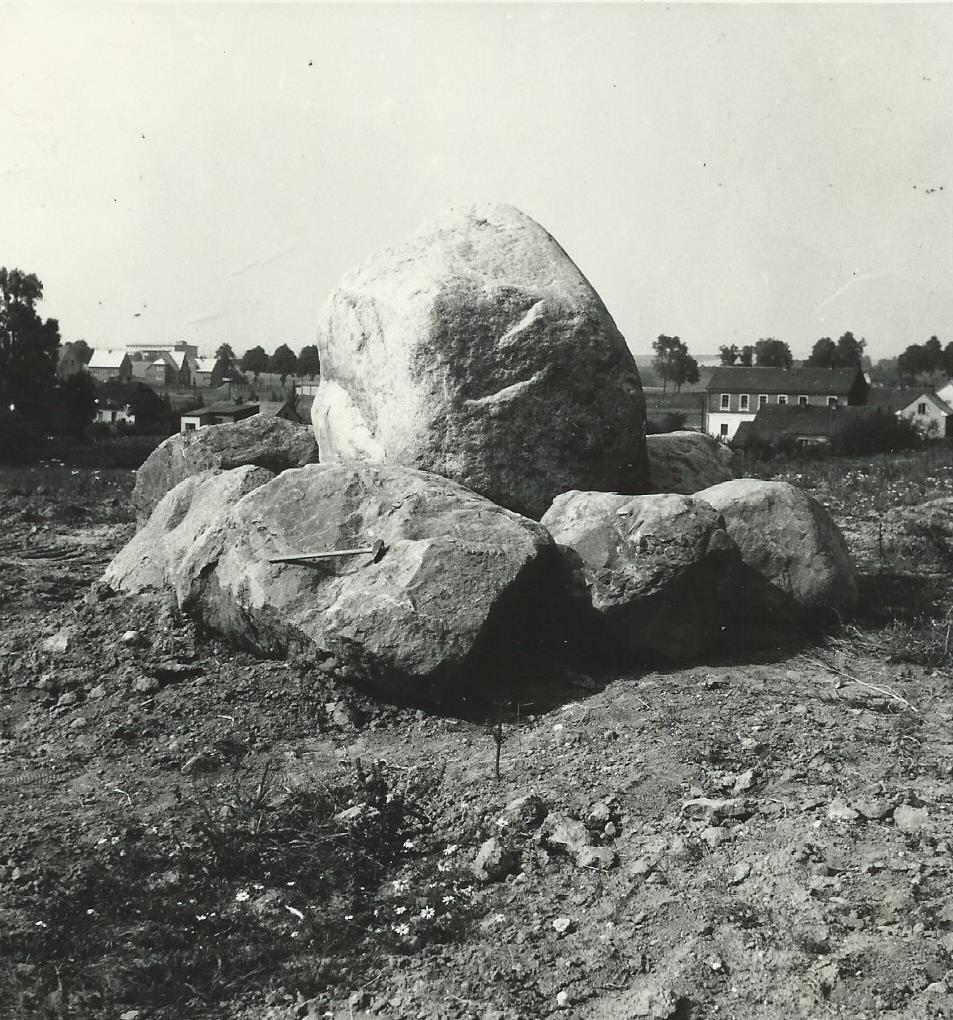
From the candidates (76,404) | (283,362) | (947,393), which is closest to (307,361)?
(283,362)

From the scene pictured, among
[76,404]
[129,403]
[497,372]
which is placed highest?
[129,403]

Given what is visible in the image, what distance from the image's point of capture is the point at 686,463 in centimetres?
850

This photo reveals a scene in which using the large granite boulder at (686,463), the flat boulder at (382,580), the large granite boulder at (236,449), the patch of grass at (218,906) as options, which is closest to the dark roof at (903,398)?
the large granite boulder at (686,463)

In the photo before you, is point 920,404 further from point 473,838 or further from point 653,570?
point 473,838

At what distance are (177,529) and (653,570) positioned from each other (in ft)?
11.4

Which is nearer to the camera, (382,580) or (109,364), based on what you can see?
(382,580)

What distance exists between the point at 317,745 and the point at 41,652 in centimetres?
241

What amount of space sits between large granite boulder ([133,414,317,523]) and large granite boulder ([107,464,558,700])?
7.73 feet

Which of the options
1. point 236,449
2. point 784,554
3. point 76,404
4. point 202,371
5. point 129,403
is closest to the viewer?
point 784,554

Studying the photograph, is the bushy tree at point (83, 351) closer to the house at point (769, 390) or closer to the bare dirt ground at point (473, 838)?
the house at point (769, 390)

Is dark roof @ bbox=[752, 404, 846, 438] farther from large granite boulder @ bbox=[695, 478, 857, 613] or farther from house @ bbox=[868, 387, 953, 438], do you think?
large granite boulder @ bbox=[695, 478, 857, 613]

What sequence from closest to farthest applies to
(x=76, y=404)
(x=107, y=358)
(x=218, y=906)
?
(x=218, y=906) → (x=76, y=404) → (x=107, y=358)

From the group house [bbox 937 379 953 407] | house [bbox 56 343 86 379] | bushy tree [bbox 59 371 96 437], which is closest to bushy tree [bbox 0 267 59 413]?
bushy tree [bbox 59 371 96 437]

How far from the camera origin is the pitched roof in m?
62.2
